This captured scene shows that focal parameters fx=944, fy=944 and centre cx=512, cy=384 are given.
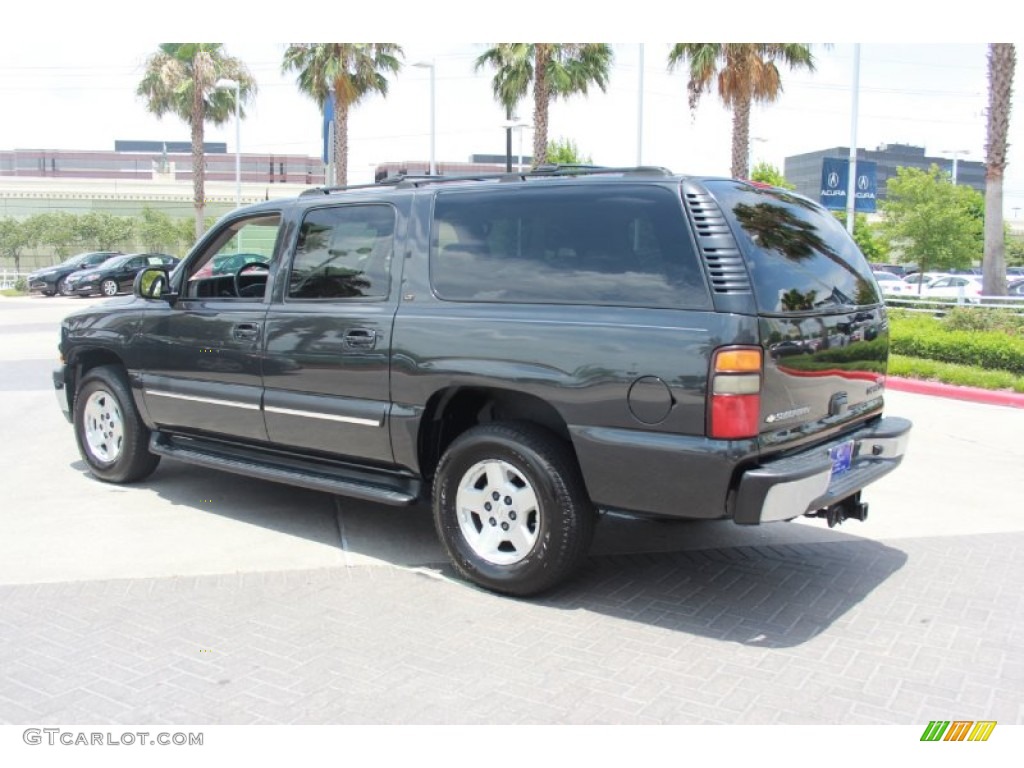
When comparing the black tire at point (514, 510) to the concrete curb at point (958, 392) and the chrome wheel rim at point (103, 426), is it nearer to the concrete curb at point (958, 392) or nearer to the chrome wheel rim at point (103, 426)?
the chrome wheel rim at point (103, 426)

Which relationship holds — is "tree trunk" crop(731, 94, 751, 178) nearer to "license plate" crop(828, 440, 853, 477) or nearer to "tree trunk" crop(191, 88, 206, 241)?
"license plate" crop(828, 440, 853, 477)

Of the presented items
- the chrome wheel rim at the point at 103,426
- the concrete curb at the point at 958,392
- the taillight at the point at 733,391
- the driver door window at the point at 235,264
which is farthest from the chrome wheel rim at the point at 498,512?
the concrete curb at the point at 958,392

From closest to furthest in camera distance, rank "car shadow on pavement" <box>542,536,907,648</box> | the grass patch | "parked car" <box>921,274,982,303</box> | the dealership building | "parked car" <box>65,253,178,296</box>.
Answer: "car shadow on pavement" <box>542,536,907,648</box> < the grass patch < "parked car" <box>65,253,178,296</box> < "parked car" <box>921,274,982,303</box> < the dealership building

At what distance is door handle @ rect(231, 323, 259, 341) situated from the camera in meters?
5.75

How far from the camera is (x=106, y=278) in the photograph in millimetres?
33281

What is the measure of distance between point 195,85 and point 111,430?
110 ft

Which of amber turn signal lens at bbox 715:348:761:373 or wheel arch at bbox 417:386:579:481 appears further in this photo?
wheel arch at bbox 417:386:579:481

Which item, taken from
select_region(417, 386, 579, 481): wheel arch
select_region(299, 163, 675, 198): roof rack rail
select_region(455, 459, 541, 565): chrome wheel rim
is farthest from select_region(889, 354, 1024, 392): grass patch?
select_region(455, 459, 541, 565): chrome wheel rim

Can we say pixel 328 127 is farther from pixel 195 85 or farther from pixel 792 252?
pixel 195 85

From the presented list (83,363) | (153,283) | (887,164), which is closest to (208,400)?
(153,283)

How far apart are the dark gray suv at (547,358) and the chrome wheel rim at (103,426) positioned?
919 mm

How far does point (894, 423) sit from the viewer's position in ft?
17.6

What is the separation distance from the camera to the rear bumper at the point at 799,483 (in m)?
4.09

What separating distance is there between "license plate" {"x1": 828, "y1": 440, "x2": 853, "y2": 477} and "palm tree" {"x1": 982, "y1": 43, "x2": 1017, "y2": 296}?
48.5ft
